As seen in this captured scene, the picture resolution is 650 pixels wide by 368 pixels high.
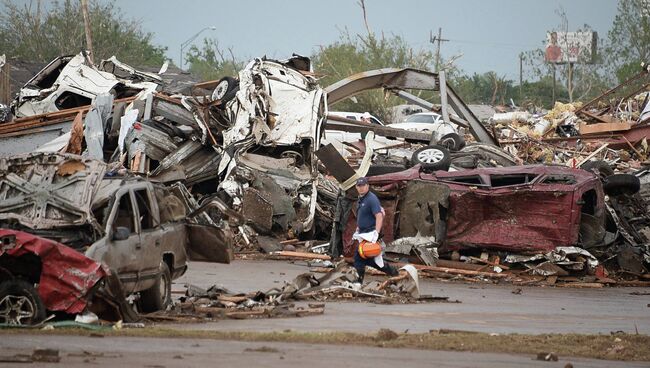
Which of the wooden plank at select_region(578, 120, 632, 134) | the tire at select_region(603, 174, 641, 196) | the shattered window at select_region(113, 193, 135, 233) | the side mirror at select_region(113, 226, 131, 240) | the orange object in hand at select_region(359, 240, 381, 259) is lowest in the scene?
the orange object in hand at select_region(359, 240, 381, 259)

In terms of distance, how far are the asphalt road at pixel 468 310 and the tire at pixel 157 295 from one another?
1023 mm

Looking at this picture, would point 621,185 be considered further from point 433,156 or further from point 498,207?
point 433,156

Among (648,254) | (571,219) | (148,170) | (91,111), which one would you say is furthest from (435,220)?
(91,111)

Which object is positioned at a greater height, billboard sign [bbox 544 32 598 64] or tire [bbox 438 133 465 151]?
billboard sign [bbox 544 32 598 64]

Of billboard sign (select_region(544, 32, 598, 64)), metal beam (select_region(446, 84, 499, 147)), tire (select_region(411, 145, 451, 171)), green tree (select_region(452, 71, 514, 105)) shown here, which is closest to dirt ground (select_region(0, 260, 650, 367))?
tire (select_region(411, 145, 451, 171))

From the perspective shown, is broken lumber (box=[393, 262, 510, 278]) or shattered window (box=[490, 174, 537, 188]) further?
shattered window (box=[490, 174, 537, 188])

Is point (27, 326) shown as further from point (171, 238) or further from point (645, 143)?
point (645, 143)

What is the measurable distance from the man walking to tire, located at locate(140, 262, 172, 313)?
3705 millimetres

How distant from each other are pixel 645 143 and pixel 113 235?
25499 millimetres

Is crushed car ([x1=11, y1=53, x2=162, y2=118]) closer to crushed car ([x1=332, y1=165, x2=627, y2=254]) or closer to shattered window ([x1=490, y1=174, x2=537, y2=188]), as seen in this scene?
crushed car ([x1=332, y1=165, x2=627, y2=254])

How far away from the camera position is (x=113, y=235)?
12.4 m

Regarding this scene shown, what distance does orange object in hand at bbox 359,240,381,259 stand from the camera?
16547 mm

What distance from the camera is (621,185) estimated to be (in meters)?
22.4

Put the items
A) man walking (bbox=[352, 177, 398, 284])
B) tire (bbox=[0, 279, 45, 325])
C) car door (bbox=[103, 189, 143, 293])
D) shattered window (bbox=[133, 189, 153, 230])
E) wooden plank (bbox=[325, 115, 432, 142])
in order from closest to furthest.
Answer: tire (bbox=[0, 279, 45, 325]) → car door (bbox=[103, 189, 143, 293]) → shattered window (bbox=[133, 189, 153, 230]) → man walking (bbox=[352, 177, 398, 284]) → wooden plank (bbox=[325, 115, 432, 142])
